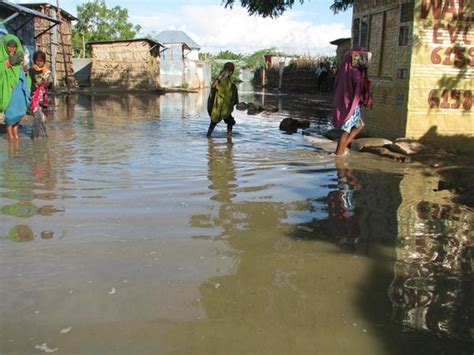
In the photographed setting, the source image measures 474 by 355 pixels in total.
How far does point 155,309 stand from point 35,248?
4.11 ft

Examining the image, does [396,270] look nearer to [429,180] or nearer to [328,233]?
[328,233]

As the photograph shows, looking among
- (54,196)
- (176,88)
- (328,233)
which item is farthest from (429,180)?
(176,88)

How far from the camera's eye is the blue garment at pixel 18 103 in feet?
25.8

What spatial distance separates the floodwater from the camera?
2.40 m

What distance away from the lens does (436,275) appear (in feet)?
10.1

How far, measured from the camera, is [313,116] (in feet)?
49.8

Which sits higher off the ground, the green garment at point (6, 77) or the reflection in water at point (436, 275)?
the green garment at point (6, 77)

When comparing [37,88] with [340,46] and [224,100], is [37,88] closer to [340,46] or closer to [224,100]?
[224,100]

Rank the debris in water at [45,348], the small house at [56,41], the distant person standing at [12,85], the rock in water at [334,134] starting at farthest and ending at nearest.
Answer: the small house at [56,41], the rock in water at [334,134], the distant person standing at [12,85], the debris in water at [45,348]

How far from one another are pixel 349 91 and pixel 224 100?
2.52 m

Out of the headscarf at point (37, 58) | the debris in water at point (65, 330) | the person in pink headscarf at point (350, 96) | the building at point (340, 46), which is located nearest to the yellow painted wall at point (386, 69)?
the person in pink headscarf at point (350, 96)

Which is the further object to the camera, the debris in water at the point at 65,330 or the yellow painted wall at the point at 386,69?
the yellow painted wall at the point at 386,69

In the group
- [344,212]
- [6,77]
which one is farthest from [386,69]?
[6,77]

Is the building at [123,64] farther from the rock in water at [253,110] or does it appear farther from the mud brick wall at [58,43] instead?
the rock in water at [253,110]
